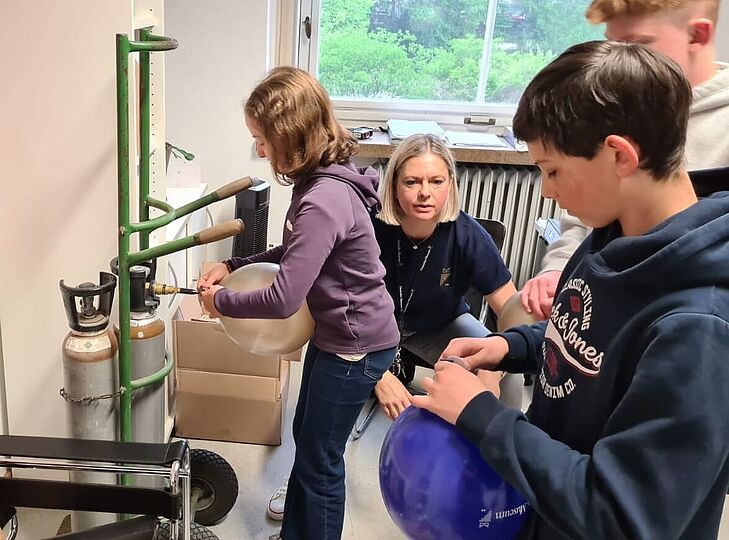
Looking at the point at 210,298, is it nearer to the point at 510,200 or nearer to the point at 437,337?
the point at 437,337

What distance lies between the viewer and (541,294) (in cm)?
148

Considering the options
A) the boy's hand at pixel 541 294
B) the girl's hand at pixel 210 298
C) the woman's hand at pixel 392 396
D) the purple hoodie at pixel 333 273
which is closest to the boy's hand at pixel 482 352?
the boy's hand at pixel 541 294

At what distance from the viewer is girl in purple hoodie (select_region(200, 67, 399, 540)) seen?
5.12 ft

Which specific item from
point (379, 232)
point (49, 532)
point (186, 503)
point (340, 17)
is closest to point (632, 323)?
point (186, 503)

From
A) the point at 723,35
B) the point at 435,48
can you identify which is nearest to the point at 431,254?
the point at 435,48

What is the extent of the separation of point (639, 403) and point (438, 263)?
1598 mm

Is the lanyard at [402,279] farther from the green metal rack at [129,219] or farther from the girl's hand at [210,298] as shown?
the green metal rack at [129,219]

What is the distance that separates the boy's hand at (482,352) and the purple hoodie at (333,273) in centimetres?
45

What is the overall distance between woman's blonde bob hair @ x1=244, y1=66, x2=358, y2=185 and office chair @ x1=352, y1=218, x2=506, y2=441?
3.57 feet

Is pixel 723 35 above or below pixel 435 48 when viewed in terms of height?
above

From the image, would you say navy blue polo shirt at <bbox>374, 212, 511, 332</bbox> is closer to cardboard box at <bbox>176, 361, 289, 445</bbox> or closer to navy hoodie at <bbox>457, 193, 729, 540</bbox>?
cardboard box at <bbox>176, 361, 289, 445</bbox>

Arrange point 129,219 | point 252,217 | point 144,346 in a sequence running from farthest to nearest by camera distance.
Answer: point 252,217 < point 144,346 < point 129,219

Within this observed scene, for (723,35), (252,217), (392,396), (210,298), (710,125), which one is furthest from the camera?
(723,35)

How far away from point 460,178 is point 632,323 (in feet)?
9.40
